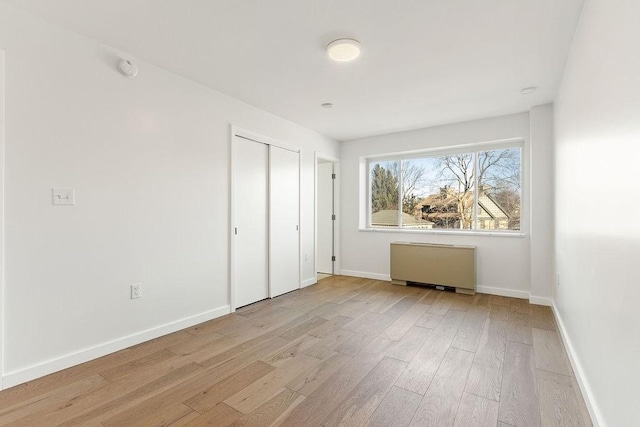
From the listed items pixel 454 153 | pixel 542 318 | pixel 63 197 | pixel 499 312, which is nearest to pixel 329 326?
pixel 499 312

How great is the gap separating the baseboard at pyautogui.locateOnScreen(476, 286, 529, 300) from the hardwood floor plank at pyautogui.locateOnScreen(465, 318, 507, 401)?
1.20m

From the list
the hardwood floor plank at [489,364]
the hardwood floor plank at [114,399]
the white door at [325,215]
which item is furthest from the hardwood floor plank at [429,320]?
the white door at [325,215]

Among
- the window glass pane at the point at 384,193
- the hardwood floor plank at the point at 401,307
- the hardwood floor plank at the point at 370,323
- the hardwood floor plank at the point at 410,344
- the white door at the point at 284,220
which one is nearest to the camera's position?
the hardwood floor plank at the point at 410,344

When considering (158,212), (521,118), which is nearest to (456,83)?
(521,118)

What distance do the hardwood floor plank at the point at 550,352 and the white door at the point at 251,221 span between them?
2.93 metres

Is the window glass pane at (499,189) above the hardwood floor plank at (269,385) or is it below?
above

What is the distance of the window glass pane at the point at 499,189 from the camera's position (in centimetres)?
414

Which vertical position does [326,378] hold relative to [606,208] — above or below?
below

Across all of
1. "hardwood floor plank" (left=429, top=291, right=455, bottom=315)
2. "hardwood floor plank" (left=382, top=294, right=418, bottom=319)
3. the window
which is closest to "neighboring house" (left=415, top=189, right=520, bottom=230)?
the window

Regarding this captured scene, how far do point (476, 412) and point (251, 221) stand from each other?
9.51ft

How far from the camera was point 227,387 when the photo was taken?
197cm

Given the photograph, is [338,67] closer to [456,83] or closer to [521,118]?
[456,83]

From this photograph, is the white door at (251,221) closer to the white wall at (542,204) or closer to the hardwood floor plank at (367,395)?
the hardwood floor plank at (367,395)

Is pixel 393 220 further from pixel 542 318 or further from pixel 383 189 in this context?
pixel 542 318
